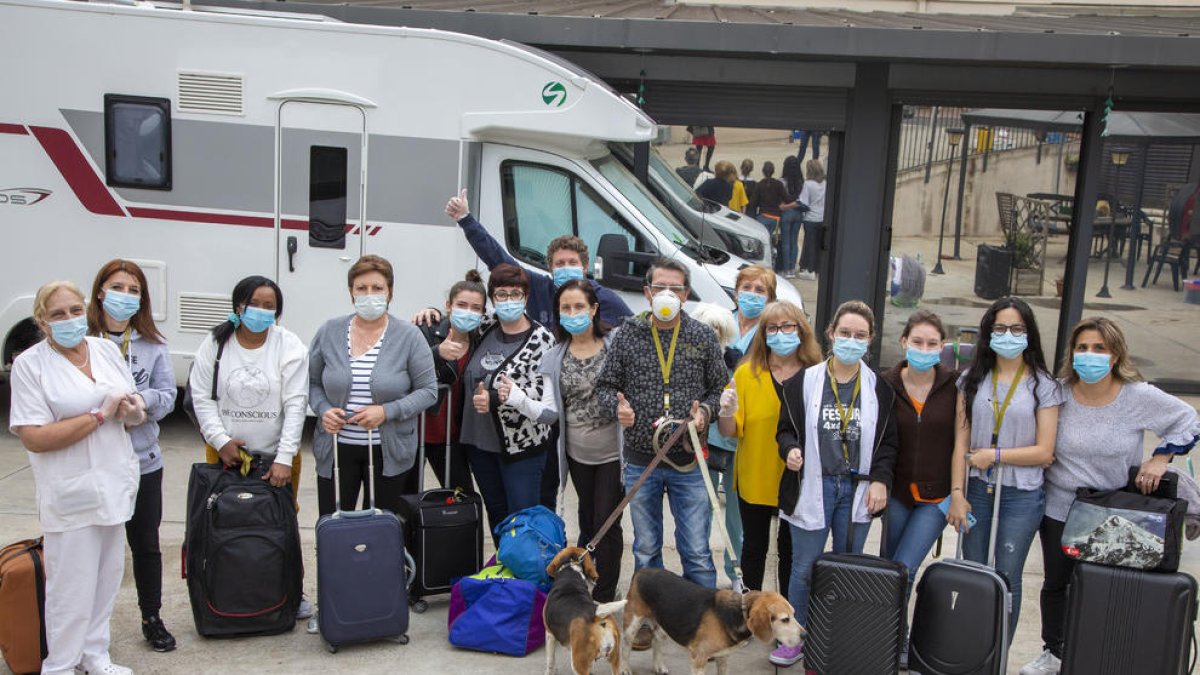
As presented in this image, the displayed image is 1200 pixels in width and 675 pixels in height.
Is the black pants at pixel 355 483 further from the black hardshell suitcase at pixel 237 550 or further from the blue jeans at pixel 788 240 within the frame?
the blue jeans at pixel 788 240

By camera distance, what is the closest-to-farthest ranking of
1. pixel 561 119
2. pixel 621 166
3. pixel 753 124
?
pixel 561 119 → pixel 621 166 → pixel 753 124

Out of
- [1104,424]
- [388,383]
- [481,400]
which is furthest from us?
[481,400]

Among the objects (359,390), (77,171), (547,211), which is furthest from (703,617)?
(77,171)

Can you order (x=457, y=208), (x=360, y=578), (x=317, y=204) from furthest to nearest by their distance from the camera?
(x=317, y=204), (x=457, y=208), (x=360, y=578)

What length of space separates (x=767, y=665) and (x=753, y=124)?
6.17 meters

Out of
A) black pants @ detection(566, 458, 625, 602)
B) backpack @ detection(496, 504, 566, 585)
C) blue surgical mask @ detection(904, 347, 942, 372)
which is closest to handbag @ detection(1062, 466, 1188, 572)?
blue surgical mask @ detection(904, 347, 942, 372)

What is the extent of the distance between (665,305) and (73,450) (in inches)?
100

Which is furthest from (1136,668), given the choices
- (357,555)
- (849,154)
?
(849,154)

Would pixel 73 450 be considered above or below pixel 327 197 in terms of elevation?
below

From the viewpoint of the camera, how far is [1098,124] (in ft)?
34.3

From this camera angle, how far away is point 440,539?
562 cm

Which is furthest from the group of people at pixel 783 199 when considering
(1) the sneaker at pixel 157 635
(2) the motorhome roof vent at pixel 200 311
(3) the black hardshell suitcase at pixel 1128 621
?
(1) the sneaker at pixel 157 635

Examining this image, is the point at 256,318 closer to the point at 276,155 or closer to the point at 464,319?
the point at 464,319

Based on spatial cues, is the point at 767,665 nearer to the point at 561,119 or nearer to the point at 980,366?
the point at 980,366
